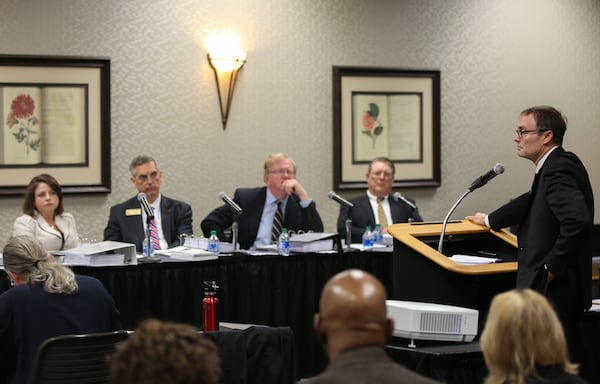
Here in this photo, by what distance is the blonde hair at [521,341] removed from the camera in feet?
8.57

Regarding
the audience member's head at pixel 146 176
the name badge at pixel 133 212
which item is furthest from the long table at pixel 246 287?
the audience member's head at pixel 146 176

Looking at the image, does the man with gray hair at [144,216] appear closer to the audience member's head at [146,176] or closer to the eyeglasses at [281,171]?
the audience member's head at [146,176]

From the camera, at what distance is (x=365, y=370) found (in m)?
2.12

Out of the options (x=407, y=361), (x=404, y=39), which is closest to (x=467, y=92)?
(x=404, y=39)

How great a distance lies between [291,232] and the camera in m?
6.95

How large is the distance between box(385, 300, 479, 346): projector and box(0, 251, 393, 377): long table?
2150 mm

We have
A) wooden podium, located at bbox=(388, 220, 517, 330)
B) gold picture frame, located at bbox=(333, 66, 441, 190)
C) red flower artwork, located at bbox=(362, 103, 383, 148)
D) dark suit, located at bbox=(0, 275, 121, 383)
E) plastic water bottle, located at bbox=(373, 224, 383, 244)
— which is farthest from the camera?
red flower artwork, located at bbox=(362, 103, 383, 148)

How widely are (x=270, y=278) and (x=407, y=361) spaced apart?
2424 mm

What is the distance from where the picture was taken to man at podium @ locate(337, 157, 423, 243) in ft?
24.9

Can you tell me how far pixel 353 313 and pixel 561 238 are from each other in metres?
2.32

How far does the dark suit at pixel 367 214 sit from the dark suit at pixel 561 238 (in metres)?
3.04

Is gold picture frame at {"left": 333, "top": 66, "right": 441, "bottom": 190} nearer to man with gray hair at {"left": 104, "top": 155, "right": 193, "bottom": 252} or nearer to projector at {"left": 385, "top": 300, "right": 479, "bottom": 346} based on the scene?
man with gray hair at {"left": 104, "top": 155, "right": 193, "bottom": 252}

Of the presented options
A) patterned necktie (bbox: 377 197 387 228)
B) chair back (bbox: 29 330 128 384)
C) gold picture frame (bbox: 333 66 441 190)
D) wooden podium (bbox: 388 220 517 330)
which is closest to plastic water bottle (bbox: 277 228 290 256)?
patterned necktie (bbox: 377 197 387 228)

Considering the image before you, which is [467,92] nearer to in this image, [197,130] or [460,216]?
[460,216]
